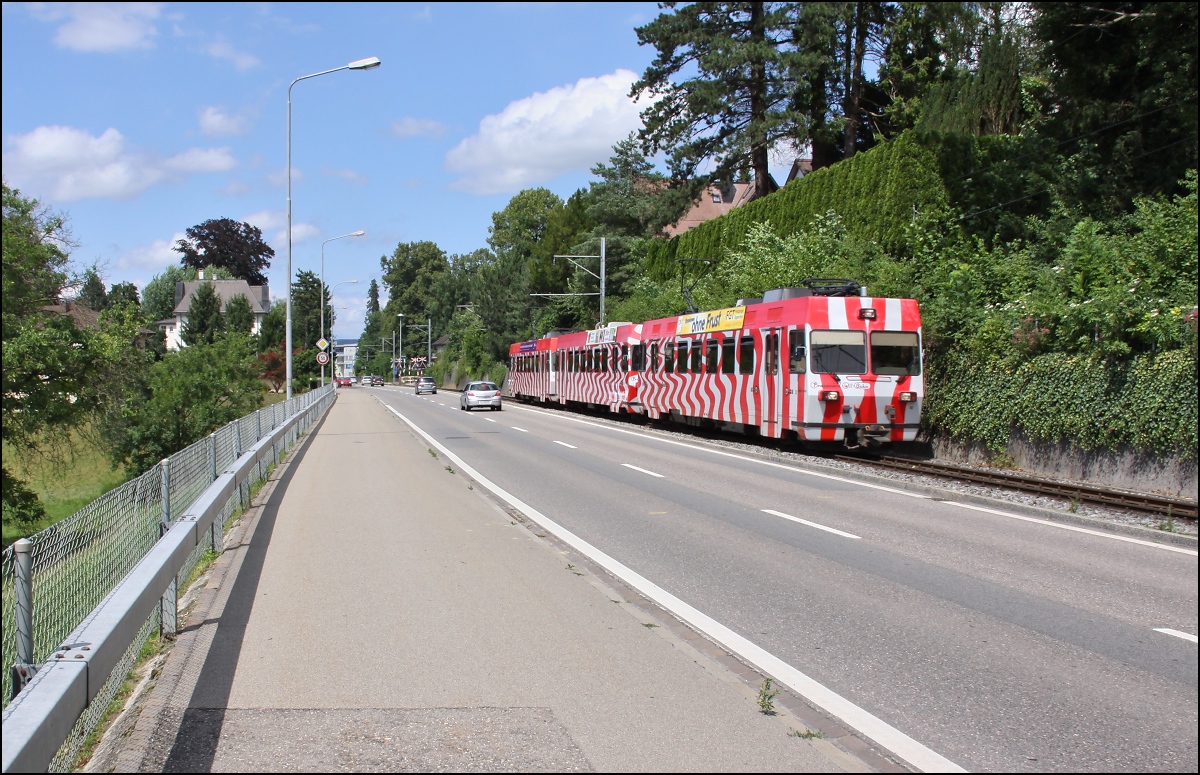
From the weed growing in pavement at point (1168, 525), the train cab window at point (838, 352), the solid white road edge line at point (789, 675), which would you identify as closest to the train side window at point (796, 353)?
the train cab window at point (838, 352)

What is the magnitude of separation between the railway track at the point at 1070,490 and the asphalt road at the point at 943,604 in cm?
171

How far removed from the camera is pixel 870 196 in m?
28.9

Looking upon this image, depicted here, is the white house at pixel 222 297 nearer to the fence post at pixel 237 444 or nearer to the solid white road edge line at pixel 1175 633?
the fence post at pixel 237 444

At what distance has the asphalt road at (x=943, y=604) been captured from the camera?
15.5 feet

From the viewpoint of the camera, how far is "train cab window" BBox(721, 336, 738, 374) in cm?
2275

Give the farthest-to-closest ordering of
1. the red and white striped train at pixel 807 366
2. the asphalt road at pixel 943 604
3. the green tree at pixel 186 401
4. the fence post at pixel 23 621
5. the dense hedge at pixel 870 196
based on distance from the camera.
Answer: the green tree at pixel 186 401 < the dense hedge at pixel 870 196 < the red and white striped train at pixel 807 366 < the asphalt road at pixel 943 604 < the fence post at pixel 23 621

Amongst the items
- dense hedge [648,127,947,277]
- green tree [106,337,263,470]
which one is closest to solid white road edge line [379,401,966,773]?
dense hedge [648,127,947,277]

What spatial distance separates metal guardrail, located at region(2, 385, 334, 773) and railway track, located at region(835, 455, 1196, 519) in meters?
10.1

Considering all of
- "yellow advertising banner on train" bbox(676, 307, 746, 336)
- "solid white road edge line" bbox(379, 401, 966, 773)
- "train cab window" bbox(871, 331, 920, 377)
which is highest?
"yellow advertising banner on train" bbox(676, 307, 746, 336)

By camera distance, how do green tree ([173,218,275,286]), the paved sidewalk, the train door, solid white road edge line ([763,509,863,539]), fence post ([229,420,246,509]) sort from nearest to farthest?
the paved sidewalk, solid white road edge line ([763,509,863,539]), fence post ([229,420,246,509]), the train door, green tree ([173,218,275,286])

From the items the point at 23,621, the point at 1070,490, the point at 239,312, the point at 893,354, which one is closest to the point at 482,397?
the point at 893,354

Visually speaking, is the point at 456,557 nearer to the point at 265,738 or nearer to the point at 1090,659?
the point at 265,738

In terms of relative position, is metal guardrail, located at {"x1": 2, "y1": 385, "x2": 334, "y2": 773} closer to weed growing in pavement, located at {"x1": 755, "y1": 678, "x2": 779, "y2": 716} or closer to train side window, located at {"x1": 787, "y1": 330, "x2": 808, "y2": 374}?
weed growing in pavement, located at {"x1": 755, "y1": 678, "x2": 779, "y2": 716}

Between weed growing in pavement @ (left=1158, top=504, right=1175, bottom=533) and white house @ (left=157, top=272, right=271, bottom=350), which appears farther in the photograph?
white house @ (left=157, top=272, right=271, bottom=350)
